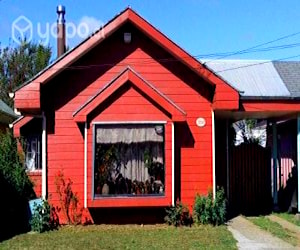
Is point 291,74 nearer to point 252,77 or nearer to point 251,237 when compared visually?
point 252,77

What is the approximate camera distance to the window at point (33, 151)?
1574 cm

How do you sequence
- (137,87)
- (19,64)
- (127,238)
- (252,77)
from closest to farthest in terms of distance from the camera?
(127,238) → (137,87) → (252,77) → (19,64)

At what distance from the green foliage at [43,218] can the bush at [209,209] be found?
12.0 ft

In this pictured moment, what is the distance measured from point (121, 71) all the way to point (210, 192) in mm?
3910

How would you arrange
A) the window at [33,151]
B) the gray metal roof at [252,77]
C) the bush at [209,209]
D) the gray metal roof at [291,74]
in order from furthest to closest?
the window at [33,151] → the gray metal roof at [291,74] → the gray metal roof at [252,77] → the bush at [209,209]

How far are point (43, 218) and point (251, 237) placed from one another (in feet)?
16.7

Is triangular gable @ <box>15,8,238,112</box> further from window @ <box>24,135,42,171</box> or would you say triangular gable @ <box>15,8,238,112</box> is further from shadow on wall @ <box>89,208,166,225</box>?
shadow on wall @ <box>89,208,166,225</box>

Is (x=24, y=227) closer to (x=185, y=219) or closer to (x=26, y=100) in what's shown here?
(x=26, y=100)

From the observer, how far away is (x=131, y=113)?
1424 centimetres

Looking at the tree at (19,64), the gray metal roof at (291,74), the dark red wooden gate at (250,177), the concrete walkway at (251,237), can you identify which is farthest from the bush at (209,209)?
the tree at (19,64)

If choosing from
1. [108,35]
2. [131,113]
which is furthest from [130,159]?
[108,35]

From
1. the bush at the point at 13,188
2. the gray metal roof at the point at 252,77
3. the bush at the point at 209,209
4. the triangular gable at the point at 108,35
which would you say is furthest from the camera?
the gray metal roof at the point at 252,77

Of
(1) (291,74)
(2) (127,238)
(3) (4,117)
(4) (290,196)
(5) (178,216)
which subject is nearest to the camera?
(2) (127,238)

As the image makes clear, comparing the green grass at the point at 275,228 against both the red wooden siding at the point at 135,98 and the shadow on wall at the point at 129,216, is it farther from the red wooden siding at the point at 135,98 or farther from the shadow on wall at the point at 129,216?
the shadow on wall at the point at 129,216
